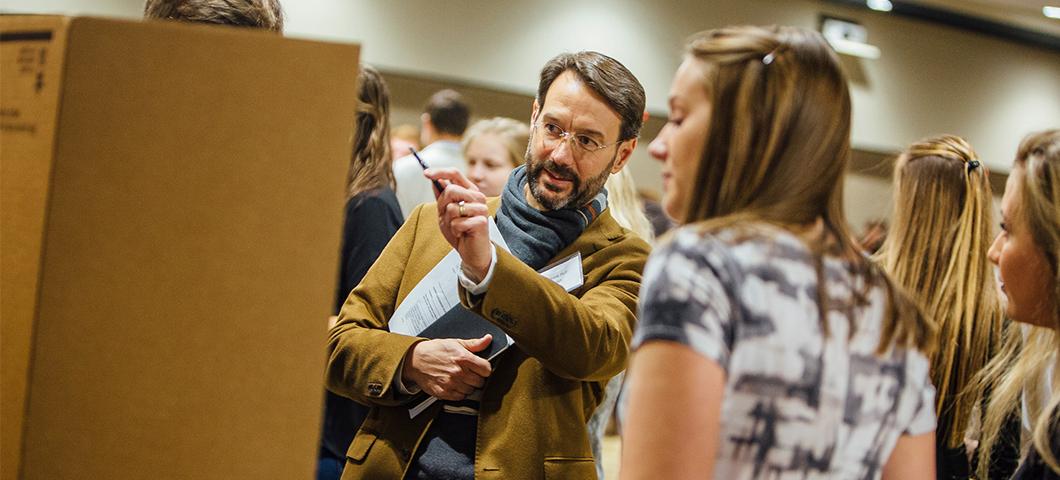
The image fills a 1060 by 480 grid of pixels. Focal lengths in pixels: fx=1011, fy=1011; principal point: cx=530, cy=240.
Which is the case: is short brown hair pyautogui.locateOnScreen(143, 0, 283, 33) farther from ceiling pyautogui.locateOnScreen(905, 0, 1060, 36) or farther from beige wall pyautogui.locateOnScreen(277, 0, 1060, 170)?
ceiling pyautogui.locateOnScreen(905, 0, 1060, 36)

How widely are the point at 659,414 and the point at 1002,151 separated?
8.06m

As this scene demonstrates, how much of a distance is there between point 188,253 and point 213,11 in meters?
0.65

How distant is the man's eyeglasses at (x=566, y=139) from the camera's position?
1949 mm

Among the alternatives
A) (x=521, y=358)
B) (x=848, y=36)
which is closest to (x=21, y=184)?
(x=521, y=358)

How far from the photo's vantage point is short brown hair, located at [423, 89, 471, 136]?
454 centimetres

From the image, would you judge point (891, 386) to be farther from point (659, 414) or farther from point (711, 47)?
point (711, 47)

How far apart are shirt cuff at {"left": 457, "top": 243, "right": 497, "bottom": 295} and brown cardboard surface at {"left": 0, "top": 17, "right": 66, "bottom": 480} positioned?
0.72 m

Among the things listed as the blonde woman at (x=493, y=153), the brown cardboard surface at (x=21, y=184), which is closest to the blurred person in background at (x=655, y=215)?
the blonde woman at (x=493, y=153)

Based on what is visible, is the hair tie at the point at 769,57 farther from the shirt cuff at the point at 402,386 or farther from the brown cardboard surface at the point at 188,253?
the shirt cuff at the point at 402,386

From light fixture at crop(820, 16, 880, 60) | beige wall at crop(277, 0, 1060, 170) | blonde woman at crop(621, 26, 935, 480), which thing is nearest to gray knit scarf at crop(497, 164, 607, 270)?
blonde woman at crop(621, 26, 935, 480)

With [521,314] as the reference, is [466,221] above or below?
above

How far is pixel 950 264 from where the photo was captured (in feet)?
7.04

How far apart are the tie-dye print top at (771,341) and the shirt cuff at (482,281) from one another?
1.81 feet

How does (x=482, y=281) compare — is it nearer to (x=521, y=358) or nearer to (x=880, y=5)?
(x=521, y=358)
